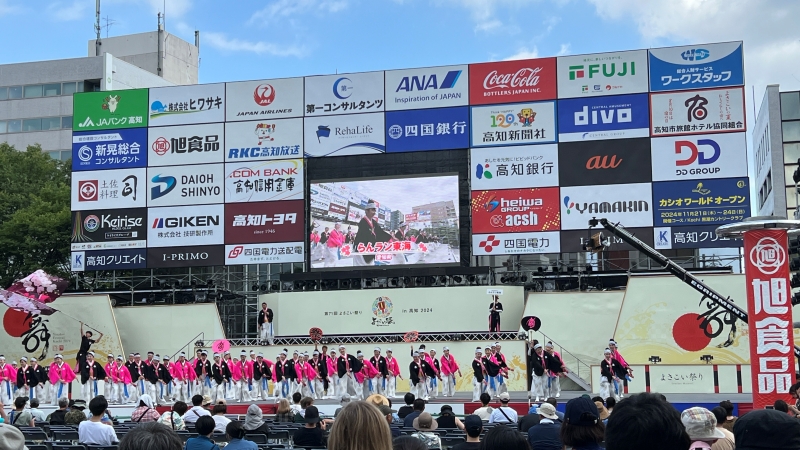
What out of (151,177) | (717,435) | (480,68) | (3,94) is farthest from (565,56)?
(3,94)

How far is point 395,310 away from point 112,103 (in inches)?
541

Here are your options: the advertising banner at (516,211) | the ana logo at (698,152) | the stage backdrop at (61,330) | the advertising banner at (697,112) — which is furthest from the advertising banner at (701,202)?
the stage backdrop at (61,330)

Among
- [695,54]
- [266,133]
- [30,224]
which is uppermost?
[695,54]

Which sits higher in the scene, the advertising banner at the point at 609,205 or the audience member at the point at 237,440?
the advertising banner at the point at 609,205

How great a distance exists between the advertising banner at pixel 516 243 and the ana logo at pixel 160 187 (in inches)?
455

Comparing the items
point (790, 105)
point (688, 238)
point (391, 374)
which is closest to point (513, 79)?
point (688, 238)

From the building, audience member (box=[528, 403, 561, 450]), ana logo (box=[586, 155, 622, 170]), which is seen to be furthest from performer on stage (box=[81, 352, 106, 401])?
the building

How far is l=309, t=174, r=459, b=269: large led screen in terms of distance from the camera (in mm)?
33250

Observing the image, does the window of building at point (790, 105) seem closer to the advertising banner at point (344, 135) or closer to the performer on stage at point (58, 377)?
the advertising banner at point (344, 135)

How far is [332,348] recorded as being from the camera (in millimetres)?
32219

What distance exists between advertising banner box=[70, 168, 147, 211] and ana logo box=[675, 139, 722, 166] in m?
19.3

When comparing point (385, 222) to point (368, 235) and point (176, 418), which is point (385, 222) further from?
point (176, 418)

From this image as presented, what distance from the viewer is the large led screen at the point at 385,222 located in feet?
109

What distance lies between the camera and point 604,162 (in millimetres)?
32469
